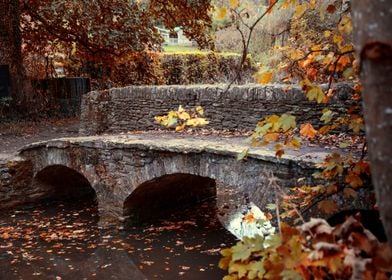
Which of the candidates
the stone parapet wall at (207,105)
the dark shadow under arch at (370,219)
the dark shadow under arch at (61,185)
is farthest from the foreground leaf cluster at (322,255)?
the dark shadow under arch at (61,185)

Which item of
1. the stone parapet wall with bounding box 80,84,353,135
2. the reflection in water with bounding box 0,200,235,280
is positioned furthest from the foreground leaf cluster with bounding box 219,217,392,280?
the reflection in water with bounding box 0,200,235,280

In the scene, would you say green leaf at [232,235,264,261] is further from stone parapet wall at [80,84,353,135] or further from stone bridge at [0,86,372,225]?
stone parapet wall at [80,84,353,135]

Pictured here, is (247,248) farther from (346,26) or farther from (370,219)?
(370,219)

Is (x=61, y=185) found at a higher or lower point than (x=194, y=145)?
lower

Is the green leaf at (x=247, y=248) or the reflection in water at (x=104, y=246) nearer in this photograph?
the green leaf at (x=247, y=248)

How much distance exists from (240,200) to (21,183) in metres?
4.66

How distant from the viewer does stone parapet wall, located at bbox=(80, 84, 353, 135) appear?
6918 mm

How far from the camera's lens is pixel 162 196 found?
9.44 metres

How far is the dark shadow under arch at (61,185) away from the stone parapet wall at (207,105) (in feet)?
3.47

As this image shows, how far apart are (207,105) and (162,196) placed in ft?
6.95

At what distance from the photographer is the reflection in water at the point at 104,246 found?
6.98 metres

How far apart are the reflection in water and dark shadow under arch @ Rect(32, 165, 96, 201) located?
586 mm

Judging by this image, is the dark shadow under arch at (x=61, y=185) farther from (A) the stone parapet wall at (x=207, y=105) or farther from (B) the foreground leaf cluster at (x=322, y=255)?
(B) the foreground leaf cluster at (x=322, y=255)

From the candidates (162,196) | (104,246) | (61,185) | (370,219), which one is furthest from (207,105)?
(61,185)
